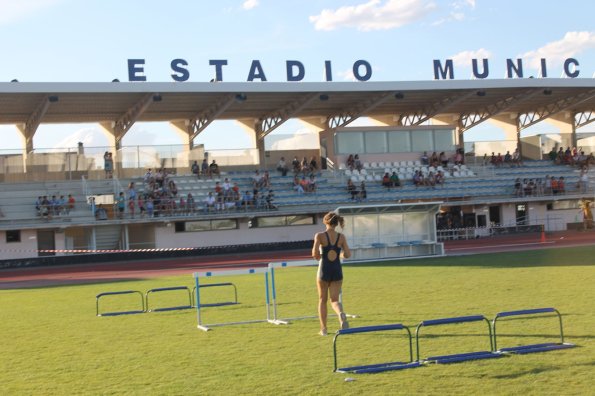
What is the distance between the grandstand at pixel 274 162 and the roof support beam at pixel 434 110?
11 cm

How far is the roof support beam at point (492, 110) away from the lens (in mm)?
53719

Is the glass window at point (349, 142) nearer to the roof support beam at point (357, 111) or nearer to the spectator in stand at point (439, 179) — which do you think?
the roof support beam at point (357, 111)

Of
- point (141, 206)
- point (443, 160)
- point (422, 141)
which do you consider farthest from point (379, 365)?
point (422, 141)

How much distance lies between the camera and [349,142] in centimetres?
5341

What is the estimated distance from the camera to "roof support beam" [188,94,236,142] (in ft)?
157

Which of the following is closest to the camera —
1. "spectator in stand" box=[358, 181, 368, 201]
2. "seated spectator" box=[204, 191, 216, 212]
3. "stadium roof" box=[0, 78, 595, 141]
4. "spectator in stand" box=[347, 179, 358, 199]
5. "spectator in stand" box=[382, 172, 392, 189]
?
"stadium roof" box=[0, 78, 595, 141]

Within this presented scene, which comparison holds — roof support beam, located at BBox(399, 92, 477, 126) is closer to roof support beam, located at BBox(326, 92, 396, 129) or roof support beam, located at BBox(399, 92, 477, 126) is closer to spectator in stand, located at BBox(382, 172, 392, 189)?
roof support beam, located at BBox(326, 92, 396, 129)

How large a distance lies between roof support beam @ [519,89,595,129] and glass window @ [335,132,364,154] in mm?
14911

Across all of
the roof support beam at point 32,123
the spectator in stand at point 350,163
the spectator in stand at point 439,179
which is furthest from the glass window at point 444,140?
the roof support beam at point 32,123

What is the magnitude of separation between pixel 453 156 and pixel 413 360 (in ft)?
152

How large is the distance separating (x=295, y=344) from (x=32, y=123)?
3930 cm

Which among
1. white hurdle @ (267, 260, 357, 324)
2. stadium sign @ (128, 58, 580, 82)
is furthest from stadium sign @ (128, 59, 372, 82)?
white hurdle @ (267, 260, 357, 324)

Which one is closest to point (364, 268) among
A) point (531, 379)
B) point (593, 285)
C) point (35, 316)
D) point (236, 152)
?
point (593, 285)

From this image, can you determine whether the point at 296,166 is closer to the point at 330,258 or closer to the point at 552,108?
the point at 552,108
